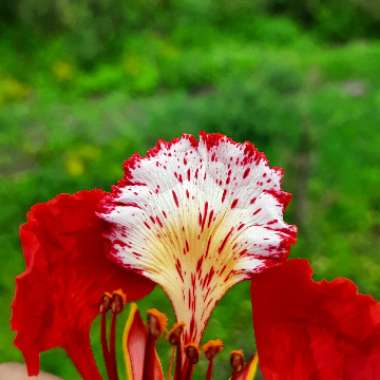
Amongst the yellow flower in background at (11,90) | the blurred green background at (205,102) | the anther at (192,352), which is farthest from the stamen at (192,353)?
the yellow flower in background at (11,90)

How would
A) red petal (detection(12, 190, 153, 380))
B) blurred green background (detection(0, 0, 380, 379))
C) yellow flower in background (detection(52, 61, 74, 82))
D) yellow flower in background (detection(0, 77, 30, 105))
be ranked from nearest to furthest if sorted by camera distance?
red petal (detection(12, 190, 153, 380)), blurred green background (detection(0, 0, 380, 379)), yellow flower in background (detection(0, 77, 30, 105)), yellow flower in background (detection(52, 61, 74, 82))

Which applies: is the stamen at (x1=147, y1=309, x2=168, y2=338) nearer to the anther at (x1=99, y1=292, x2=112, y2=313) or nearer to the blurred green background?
the anther at (x1=99, y1=292, x2=112, y2=313)

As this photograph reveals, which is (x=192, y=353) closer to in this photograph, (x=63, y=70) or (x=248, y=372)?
(x=248, y=372)

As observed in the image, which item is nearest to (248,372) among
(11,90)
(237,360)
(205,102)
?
(237,360)

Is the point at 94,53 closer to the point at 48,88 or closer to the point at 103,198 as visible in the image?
the point at 48,88

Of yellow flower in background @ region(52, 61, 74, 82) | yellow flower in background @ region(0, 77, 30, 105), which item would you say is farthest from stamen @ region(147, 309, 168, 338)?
yellow flower in background @ region(52, 61, 74, 82)
